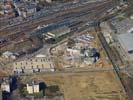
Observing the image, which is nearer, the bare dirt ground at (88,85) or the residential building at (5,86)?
the bare dirt ground at (88,85)

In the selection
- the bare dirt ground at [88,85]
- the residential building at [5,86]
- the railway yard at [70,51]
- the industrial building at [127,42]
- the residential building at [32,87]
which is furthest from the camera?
the industrial building at [127,42]

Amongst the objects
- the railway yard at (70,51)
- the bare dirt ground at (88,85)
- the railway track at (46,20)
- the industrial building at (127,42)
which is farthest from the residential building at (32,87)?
the railway track at (46,20)

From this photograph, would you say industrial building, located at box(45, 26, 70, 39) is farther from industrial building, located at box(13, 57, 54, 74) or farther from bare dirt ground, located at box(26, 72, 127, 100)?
bare dirt ground, located at box(26, 72, 127, 100)

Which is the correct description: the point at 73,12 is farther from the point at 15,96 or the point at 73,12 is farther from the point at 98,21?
the point at 15,96

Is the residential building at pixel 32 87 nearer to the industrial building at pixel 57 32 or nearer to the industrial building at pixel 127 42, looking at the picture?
the industrial building at pixel 127 42

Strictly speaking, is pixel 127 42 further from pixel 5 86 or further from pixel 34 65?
pixel 5 86

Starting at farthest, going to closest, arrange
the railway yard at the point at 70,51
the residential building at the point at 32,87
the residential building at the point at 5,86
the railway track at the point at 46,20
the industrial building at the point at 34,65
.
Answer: the railway track at the point at 46,20 < the industrial building at the point at 34,65 < the railway yard at the point at 70,51 < the residential building at the point at 5,86 < the residential building at the point at 32,87

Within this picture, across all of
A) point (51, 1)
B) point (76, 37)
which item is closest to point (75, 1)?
point (51, 1)

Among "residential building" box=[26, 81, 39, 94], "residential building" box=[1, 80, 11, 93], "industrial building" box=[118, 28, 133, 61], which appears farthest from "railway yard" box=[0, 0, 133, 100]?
"industrial building" box=[118, 28, 133, 61]
